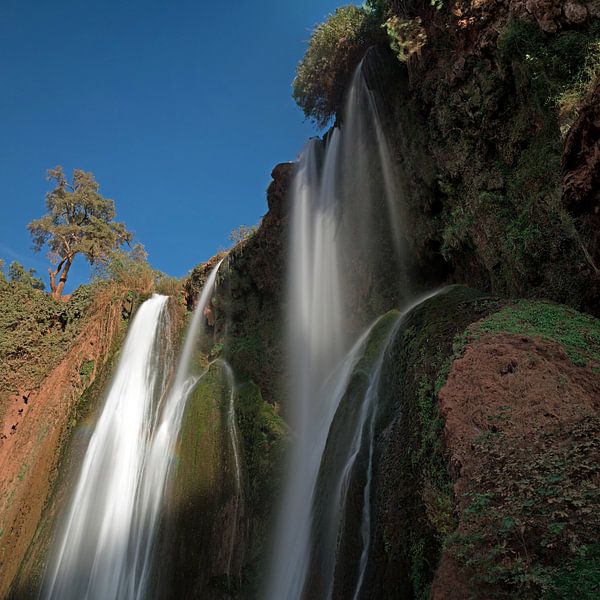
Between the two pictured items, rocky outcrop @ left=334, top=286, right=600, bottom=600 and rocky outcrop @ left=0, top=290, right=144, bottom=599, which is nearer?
rocky outcrop @ left=334, top=286, right=600, bottom=600

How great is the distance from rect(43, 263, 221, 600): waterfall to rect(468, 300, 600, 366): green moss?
9.92m

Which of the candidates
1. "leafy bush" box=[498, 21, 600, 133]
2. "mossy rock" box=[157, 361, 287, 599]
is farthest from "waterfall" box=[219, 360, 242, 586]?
"leafy bush" box=[498, 21, 600, 133]

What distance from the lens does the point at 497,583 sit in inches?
132

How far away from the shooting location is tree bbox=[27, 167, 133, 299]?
2577 centimetres

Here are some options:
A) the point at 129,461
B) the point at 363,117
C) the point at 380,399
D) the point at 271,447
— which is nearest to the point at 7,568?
the point at 129,461

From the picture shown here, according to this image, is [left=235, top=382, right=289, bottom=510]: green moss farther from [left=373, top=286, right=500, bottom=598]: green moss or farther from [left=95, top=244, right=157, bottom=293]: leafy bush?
[left=95, top=244, right=157, bottom=293]: leafy bush

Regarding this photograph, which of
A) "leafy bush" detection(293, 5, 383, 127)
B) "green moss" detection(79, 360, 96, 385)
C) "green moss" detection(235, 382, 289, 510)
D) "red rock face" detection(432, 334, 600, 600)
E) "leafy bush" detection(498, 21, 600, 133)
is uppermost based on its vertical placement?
"leafy bush" detection(293, 5, 383, 127)

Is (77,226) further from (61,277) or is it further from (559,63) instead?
(559,63)

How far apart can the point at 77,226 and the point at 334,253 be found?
17.9 meters

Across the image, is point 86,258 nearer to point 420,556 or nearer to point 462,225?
point 462,225

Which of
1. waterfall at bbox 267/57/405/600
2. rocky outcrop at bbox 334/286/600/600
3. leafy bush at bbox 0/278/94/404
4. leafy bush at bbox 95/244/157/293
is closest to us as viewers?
rocky outcrop at bbox 334/286/600/600

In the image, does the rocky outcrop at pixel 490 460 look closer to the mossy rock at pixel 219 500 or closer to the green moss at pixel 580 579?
the green moss at pixel 580 579

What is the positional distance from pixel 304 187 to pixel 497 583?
567 inches

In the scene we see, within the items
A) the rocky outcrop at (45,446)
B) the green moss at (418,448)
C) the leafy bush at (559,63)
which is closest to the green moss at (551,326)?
the green moss at (418,448)
